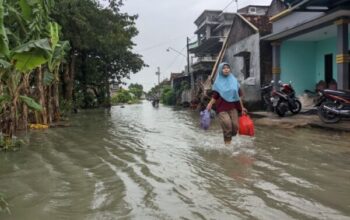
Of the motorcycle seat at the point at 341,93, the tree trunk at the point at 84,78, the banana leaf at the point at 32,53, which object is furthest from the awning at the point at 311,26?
the tree trunk at the point at 84,78

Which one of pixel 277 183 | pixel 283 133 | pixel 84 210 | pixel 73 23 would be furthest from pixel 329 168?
pixel 73 23

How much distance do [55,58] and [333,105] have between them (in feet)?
24.8

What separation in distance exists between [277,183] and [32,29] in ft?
15.0

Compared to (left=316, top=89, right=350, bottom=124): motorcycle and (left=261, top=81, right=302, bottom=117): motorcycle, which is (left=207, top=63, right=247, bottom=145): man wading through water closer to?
(left=316, top=89, right=350, bottom=124): motorcycle

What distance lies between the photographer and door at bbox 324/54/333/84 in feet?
61.0

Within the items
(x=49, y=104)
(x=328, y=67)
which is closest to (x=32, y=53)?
(x=49, y=104)

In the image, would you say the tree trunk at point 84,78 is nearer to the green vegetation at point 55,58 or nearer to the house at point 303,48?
the green vegetation at point 55,58

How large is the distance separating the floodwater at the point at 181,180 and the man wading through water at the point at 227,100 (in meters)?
0.47

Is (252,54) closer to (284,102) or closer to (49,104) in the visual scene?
(284,102)

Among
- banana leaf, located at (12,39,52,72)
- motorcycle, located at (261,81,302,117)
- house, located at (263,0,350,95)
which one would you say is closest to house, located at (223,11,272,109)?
house, located at (263,0,350,95)

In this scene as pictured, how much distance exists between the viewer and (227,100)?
28.7 feet

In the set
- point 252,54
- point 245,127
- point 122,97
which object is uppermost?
point 252,54

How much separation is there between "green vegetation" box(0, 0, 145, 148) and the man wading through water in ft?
10.2

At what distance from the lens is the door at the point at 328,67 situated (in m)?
18.6
